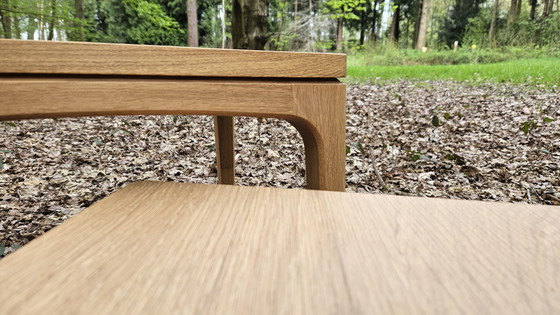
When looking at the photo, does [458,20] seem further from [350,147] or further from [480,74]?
[350,147]

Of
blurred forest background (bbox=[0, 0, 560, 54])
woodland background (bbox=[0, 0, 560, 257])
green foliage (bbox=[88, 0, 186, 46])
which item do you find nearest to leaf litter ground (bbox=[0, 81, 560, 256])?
woodland background (bbox=[0, 0, 560, 257])

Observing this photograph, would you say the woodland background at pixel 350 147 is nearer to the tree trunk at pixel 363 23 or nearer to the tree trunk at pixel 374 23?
the tree trunk at pixel 374 23

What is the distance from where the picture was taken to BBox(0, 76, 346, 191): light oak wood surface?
640mm

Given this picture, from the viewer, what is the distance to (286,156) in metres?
3.51

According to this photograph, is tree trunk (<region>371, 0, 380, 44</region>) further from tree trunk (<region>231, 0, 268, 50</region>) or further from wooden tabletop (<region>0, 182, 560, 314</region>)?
wooden tabletop (<region>0, 182, 560, 314</region>)

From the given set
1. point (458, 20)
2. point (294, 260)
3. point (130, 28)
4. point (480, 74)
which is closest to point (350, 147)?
point (294, 260)

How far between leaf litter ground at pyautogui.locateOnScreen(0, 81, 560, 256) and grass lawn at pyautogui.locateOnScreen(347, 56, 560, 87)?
6.09ft

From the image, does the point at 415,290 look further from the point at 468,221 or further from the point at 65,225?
the point at 65,225

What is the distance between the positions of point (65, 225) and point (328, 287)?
1.25 feet

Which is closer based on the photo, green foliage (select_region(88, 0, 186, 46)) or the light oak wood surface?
the light oak wood surface

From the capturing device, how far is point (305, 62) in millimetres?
746

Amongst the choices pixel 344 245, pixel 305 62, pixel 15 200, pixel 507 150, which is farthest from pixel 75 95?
pixel 507 150

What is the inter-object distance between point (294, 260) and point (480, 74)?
30.7 feet

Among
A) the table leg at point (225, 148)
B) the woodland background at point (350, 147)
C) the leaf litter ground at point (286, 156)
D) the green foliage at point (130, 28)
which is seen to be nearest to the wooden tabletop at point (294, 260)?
the table leg at point (225, 148)
